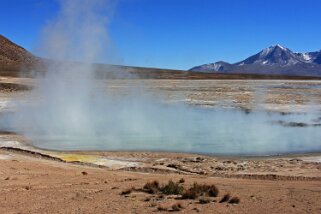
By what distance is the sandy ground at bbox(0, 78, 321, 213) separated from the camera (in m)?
8.22

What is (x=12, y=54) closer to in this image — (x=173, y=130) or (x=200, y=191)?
(x=173, y=130)

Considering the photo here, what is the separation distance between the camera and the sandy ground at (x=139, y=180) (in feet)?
27.0

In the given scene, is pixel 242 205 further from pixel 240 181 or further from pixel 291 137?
pixel 291 137

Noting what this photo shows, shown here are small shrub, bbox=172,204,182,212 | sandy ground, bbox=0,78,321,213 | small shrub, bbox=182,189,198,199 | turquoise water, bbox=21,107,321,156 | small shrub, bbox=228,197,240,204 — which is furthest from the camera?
turquoise water, bbox=21,107,321,156

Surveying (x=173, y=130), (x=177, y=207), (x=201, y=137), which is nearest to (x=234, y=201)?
(x=177, y=207)

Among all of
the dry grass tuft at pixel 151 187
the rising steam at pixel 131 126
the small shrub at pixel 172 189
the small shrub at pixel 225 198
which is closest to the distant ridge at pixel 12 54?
the rising steam at pixel 131 126

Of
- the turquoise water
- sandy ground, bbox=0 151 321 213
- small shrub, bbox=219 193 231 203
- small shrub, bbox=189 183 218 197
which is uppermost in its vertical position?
the turquoise water

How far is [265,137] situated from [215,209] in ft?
34.5

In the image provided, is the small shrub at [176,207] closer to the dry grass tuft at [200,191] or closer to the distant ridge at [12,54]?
the dry grass tuft at [200,191]

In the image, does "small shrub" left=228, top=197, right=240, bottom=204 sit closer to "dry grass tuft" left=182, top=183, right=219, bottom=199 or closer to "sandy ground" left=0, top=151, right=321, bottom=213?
"sandy ground" left=0, top=151, right=321, bottom=213

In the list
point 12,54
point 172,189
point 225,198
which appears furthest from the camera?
point 12,54

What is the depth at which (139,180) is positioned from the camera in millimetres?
10445

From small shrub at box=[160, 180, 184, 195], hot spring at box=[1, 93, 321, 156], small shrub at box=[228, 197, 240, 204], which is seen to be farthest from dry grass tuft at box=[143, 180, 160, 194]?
hot spring at box=[1, 93, 321, 156]

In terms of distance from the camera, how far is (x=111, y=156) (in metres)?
14.1
